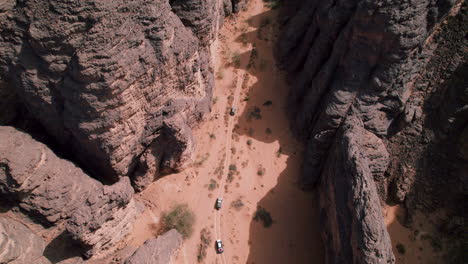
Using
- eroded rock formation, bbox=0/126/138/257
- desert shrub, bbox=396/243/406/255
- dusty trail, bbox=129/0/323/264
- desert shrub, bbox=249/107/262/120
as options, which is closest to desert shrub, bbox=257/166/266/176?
dusty trail, bbox=129/0/323/264

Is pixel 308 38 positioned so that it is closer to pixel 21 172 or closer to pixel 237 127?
pixel 237 127

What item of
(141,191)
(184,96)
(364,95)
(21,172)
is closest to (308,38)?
(364,95)

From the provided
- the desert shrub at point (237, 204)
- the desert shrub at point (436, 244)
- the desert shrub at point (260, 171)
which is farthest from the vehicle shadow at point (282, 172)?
the desert shrub at point (436, 244)

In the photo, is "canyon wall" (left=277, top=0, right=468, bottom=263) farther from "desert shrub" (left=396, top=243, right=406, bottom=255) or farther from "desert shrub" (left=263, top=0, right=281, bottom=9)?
"desert shrub" (left=263, top=0, right=281, bottom=9)

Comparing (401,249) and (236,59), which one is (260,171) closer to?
(401,249)

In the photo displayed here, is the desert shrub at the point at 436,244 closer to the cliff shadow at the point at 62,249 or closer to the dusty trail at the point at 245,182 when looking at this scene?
the dusty trail at the point at 245,182

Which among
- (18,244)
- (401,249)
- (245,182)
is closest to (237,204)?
(245,182)
